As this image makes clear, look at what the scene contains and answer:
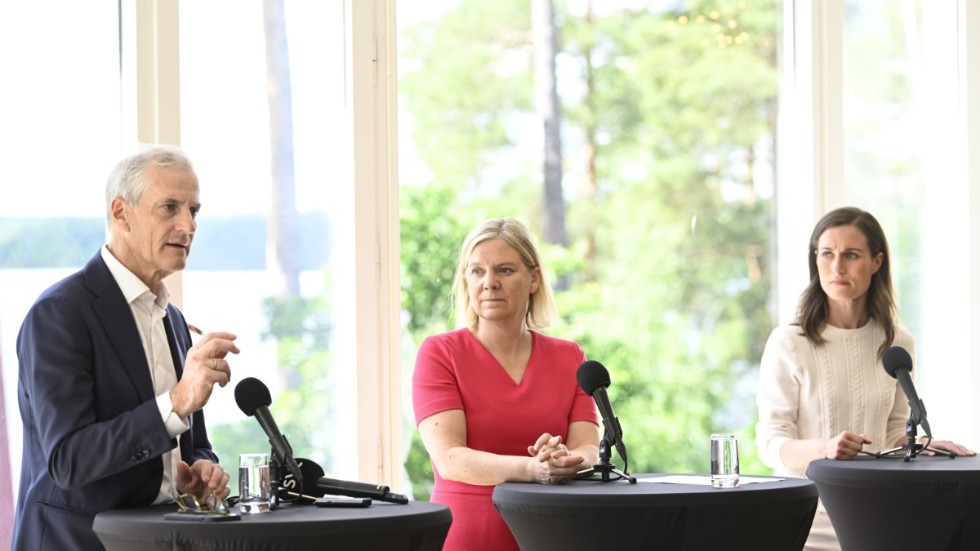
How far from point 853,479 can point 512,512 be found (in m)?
1.05

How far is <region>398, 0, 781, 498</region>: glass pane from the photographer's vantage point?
540 cm

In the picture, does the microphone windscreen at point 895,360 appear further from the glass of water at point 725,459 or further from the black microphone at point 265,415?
the black microphone at point 265,415

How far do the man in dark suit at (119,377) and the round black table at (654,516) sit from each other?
2.43 ft

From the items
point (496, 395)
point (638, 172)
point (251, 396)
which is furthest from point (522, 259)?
point (638, 172)

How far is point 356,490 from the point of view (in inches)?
113

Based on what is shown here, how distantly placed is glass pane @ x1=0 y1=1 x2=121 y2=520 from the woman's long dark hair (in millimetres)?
2299

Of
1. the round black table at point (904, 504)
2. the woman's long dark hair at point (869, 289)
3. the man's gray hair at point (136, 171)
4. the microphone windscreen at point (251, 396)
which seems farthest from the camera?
the woman's long dark hair at point (869, 289)

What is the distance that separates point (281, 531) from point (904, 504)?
74.1 inches

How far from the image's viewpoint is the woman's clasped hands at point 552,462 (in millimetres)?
3211

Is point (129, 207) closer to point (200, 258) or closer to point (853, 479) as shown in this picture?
point (200, 258)

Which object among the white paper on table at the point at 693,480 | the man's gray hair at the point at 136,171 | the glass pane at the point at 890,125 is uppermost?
the glass pane at the point at 890,125

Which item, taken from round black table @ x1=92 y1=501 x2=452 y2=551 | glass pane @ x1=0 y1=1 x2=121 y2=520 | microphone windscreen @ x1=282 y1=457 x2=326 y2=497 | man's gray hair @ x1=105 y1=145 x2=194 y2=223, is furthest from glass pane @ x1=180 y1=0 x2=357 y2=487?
round black table @ x1=92 y1=501 x2=452 y2=551

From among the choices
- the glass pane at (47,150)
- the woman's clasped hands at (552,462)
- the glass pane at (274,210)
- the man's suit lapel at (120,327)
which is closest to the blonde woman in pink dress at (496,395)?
the woman's clasped hands at (552,462)

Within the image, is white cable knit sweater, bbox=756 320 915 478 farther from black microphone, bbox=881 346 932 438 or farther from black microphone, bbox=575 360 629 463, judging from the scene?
black microphone, bbox=575 360 629 463
